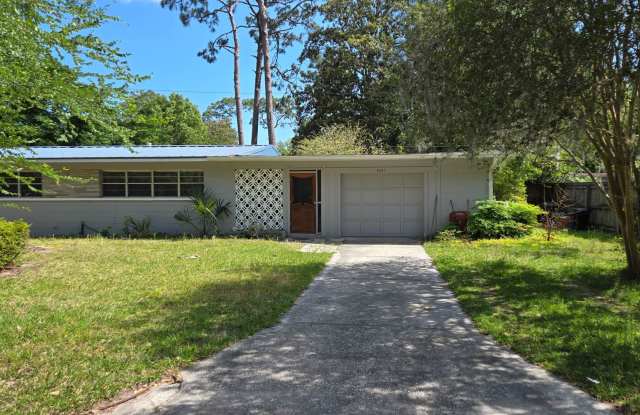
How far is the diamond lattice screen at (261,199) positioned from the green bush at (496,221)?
5.60m

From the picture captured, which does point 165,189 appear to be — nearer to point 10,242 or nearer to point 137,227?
point 137,227

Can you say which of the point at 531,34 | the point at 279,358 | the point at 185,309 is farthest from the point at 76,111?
the point at 531,34

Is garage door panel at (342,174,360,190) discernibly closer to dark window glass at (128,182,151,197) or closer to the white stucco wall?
the white stucco wall

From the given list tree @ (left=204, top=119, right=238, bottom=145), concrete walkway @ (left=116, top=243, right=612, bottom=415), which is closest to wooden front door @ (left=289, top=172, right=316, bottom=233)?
concrete walkway @ (left=116, top=243, right=612, bottom=415)

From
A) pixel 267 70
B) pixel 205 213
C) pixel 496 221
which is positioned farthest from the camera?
pixel 267 70

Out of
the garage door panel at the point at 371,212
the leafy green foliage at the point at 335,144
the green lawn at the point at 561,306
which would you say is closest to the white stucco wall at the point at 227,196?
the garage door panel at the point at 371,212

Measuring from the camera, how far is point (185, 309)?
591 centimetres

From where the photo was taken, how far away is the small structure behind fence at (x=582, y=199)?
14.2m

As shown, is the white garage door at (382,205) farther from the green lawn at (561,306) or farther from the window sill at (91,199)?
the window sill at (91,199)

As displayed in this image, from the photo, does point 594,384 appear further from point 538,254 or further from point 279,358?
point 538,254

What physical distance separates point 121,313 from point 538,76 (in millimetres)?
5746

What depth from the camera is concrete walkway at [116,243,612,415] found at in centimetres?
A: 337

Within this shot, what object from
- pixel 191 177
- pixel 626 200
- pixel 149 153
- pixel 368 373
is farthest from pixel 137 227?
pixel 626 200

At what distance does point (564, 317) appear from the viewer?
5.42 metres
